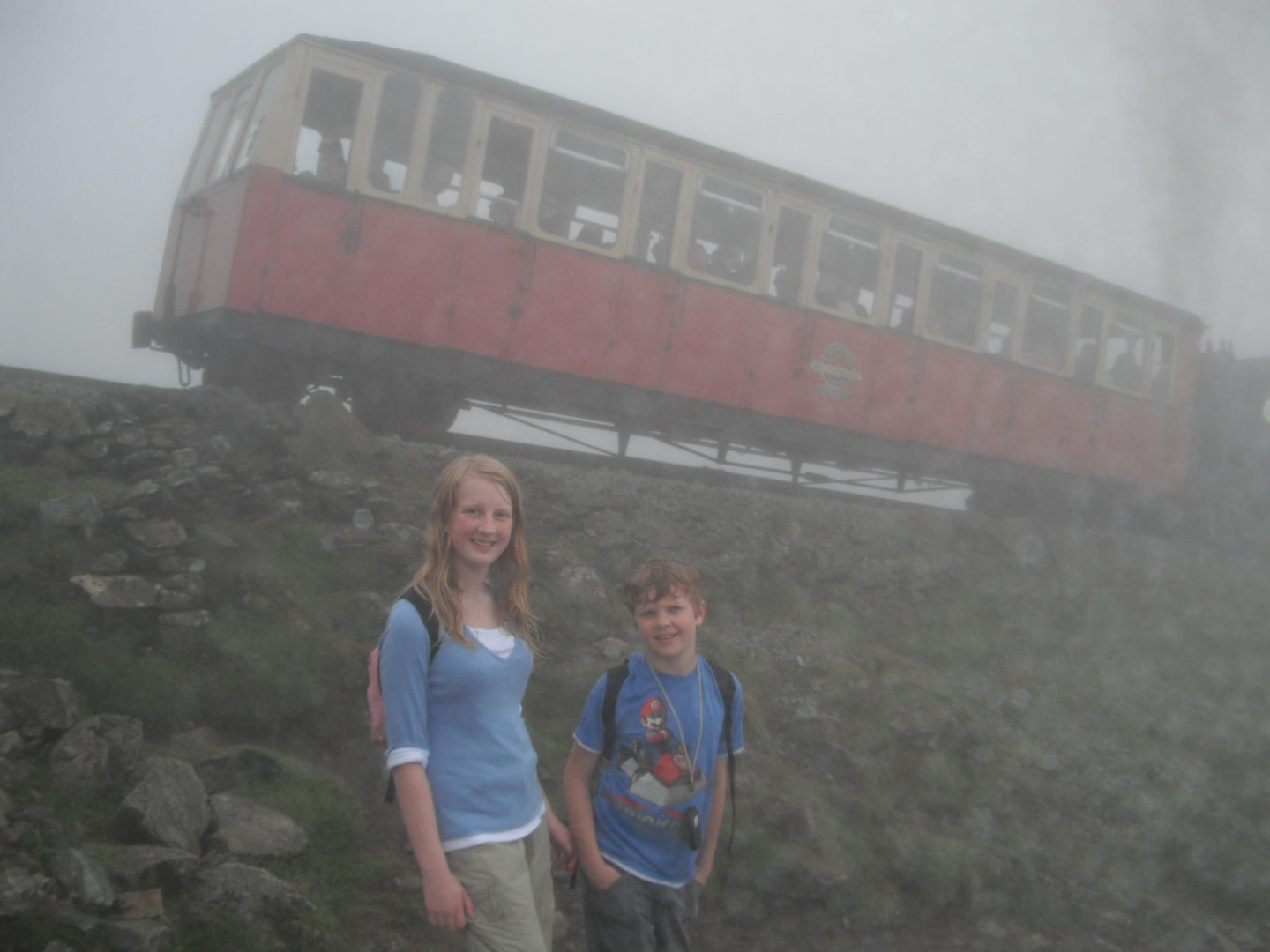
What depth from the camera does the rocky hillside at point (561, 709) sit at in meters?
3.35

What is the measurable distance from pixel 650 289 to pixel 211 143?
4.05 meters

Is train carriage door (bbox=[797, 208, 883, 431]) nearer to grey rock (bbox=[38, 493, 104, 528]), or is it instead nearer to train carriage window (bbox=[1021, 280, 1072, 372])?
train carriage window (bbox=[1021, 280, 1072, 372])

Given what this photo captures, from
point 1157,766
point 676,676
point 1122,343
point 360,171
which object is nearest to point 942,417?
point 1122,343

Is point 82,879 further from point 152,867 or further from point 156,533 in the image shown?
point 156,533

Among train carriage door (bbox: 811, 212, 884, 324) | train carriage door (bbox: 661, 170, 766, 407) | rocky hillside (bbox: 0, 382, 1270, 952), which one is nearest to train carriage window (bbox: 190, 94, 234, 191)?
rocky hillside (bbox: 0, 382, 1270, 952)

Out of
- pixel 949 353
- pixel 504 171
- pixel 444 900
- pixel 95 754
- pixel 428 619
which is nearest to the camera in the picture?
pixel 444 900

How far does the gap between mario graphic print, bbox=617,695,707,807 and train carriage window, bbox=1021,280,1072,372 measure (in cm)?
894

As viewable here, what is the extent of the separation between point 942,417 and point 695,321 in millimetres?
3062

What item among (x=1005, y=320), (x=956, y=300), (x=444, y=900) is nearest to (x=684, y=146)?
(x=956, y=300)

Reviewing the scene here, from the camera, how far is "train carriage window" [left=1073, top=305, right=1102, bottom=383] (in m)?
11.0

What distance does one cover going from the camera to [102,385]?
6.98 metres

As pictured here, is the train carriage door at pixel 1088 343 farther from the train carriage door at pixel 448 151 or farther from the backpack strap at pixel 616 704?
the backpack strap at pixel 616 704

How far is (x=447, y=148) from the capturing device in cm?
764

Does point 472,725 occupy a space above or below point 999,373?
below
